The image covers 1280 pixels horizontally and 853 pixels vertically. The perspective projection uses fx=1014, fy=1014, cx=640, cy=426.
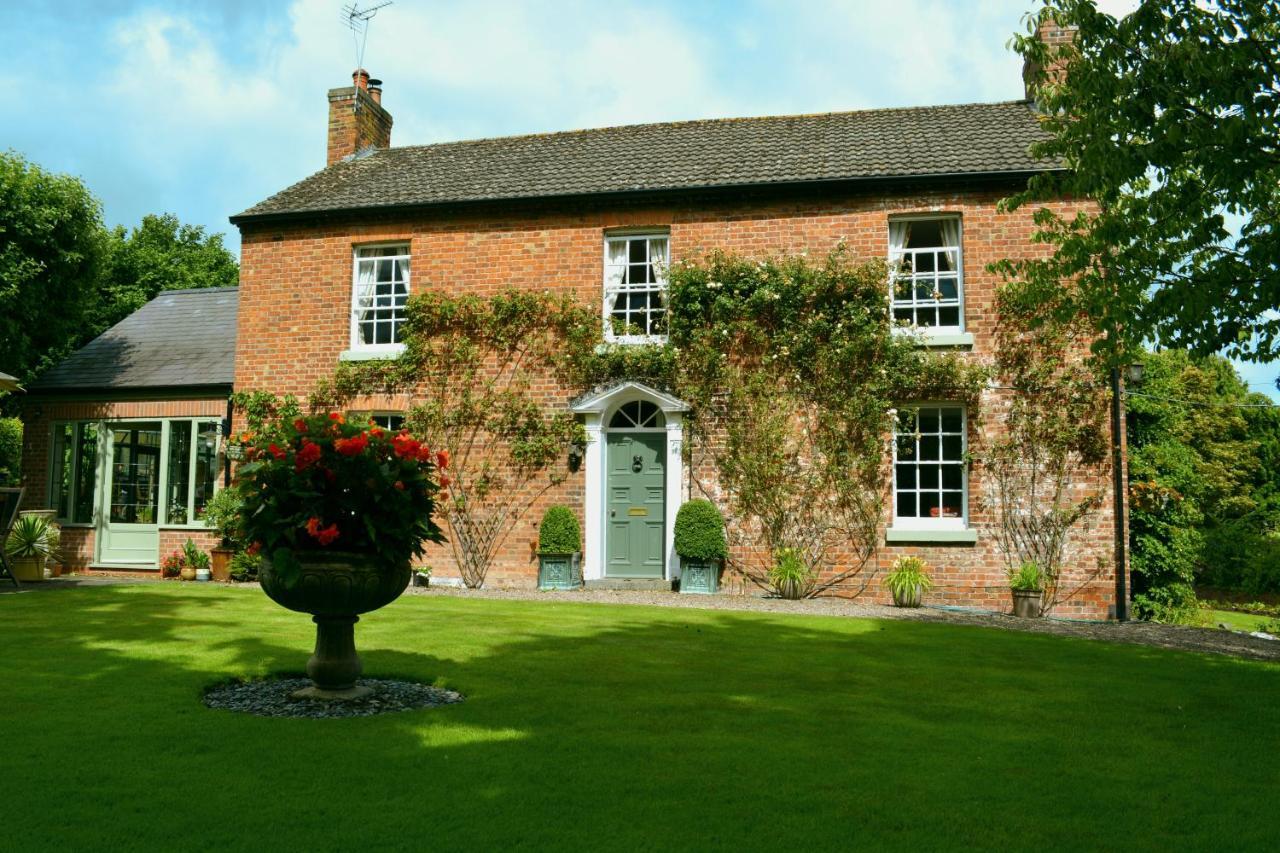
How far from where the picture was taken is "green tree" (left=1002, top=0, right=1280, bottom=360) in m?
8.06

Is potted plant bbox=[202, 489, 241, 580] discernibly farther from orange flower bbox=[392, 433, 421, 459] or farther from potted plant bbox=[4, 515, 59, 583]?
orange flower bbox=[392, 433, 421, 459]

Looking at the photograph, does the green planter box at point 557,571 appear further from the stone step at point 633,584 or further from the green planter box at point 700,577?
the green planter box at point 700,577

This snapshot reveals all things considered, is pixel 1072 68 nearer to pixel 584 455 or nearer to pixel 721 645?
pixel 721 645

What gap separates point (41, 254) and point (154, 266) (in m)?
17.4

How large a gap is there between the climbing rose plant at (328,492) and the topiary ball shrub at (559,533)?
8129 mm

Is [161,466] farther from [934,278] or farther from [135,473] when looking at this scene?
[934,278]

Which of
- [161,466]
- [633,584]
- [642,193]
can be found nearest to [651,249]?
[642,193]

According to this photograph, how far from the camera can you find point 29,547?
1483cm

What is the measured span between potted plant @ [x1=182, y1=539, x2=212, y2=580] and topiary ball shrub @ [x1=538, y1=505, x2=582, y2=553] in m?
5.76

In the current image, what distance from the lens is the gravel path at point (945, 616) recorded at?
33.2ft

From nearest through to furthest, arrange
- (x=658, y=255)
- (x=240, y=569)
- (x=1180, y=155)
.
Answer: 1. (x=1180, y=155)
2. (x=658, y=255)
3. (x=240, y=569)

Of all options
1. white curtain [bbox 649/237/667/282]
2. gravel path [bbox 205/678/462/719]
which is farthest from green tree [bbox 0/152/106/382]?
gravel path [bbox 205/678/462/719]

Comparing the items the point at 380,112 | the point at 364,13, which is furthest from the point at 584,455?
the point at 364,13

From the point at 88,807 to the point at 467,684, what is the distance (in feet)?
9.44
